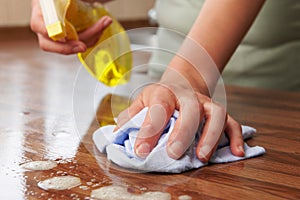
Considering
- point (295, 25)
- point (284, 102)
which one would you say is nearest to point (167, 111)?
point (284, 102)

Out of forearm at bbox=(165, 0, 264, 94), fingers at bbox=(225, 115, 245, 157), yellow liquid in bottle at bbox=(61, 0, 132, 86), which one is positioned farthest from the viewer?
yellow liquid in bottle at bbox=(61, 0, 132, 86)

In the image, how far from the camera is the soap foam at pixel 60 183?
562mm

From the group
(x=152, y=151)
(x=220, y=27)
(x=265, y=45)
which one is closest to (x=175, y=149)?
(x=152, y=151)

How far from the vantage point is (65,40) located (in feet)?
3.01

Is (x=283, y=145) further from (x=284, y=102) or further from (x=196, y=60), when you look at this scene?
(x=284, y=102)

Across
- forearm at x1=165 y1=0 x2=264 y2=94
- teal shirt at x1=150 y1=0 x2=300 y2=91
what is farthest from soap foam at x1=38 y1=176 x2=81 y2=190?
teal shirt at x1=150 y1=0 x2=300 y2=91

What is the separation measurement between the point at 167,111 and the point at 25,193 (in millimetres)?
188

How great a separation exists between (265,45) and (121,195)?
0.75 metres

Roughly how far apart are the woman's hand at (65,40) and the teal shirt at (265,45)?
152 mm

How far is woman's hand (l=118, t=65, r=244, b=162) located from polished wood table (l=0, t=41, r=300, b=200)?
3 centimetres

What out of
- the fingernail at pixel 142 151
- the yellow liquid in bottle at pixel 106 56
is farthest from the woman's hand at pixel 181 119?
the yellow liquid in bottle at pixel 106 56

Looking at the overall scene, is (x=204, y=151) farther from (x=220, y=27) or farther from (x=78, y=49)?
(x=78, y=49)

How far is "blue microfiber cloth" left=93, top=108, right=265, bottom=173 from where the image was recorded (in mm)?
601

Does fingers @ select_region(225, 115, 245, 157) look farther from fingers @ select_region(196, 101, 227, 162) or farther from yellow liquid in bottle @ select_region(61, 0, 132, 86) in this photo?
yellow liquid in bottle @ select_region(61, 0, 132, 86)
